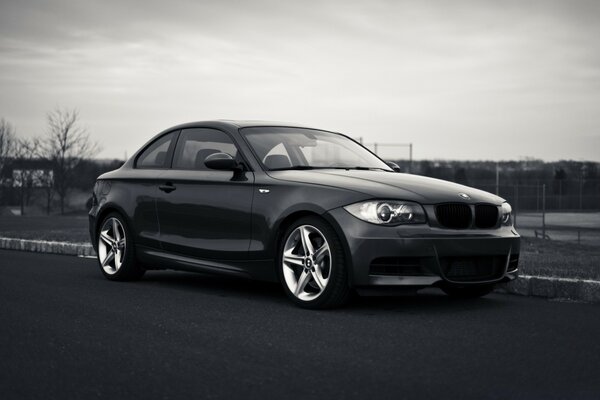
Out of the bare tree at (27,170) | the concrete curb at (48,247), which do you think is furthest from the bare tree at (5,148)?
the concrete curb at (48,247)

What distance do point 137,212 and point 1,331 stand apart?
289 cm

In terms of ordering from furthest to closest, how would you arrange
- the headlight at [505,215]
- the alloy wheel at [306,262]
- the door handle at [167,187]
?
1. the door handle at [167,187]
2. the headlight at [505,215]
3. the alloy wheel at [306,262]

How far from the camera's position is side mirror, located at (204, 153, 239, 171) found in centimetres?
707

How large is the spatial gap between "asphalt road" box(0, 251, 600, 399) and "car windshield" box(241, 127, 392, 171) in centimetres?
118

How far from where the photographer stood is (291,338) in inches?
208

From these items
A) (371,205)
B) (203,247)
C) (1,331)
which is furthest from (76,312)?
(371,205)

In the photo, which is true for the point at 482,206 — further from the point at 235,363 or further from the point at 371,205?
the point at 235,363

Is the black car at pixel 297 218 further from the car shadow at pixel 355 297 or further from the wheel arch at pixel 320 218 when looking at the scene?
the car shadow at pixel 355 297

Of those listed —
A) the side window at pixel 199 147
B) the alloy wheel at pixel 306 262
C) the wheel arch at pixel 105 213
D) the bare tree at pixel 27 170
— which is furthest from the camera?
the bare tree at pixel 27 170

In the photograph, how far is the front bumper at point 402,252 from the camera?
20.0 feet

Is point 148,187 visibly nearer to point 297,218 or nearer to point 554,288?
point 297,218

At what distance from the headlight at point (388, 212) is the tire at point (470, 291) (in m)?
1.26

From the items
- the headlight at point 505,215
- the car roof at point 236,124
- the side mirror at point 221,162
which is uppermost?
the car roof at point 236,124

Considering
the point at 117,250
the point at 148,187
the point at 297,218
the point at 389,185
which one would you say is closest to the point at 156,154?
the point at 148,187
